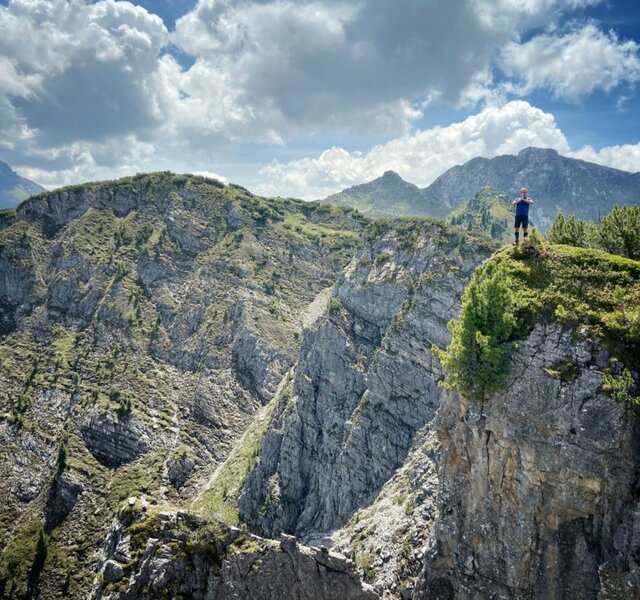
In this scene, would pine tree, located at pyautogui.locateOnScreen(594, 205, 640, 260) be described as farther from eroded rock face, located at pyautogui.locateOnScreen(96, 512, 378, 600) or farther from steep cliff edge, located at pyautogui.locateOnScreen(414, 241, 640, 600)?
eroded rock face, located at pyautogui.locateOnScreen(96, 512, 378, 600)

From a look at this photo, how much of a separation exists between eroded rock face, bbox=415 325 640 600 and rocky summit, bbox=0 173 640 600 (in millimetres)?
144

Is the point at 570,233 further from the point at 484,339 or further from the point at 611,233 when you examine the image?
the point at 484,339

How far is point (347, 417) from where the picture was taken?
310 feet

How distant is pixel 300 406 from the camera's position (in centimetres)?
10031

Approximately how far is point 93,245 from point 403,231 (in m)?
108

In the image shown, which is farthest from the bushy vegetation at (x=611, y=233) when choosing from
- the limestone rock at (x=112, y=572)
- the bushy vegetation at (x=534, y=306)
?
the limestone rock at (x=112, y=572)

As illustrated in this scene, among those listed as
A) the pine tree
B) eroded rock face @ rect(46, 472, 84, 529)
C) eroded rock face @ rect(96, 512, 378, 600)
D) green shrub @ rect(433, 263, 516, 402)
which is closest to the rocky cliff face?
eroded rock face @ rect(46, 472, 84, 529)

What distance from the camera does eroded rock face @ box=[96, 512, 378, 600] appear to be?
36594 millimetres

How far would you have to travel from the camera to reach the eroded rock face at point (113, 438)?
10481 cm

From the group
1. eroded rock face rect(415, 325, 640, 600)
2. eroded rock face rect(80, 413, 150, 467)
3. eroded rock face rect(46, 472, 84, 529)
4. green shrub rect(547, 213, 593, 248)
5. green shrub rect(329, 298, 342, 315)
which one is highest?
green shrub rect(547, 213, 593, 248)

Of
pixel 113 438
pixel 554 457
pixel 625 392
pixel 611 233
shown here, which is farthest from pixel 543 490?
pixel 113 438

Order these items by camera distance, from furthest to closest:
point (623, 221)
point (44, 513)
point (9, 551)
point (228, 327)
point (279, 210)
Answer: point (279, 210)
point (228, 327)
point (44, 513)
point (9, 551)
point (623, 221)

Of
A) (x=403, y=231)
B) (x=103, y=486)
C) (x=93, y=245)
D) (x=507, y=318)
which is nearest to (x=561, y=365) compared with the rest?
(x=507, y=318)

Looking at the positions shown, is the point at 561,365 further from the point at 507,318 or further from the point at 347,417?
the point at 347,417
